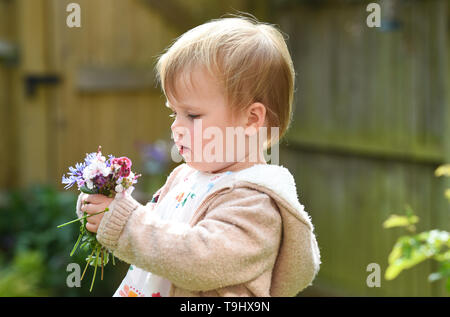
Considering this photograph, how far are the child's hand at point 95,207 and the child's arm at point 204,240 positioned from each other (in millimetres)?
24

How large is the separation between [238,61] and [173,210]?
16.2 inches

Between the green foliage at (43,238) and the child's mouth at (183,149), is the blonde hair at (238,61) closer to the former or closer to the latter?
the child's mouth at (183,149)

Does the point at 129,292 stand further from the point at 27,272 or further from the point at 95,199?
the point at 27,272

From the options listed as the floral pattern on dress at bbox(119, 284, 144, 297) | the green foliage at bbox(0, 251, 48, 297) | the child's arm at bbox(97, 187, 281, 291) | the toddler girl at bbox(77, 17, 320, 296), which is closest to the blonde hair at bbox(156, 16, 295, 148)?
the toddler girl at bbox(77, 17, 320, 296)

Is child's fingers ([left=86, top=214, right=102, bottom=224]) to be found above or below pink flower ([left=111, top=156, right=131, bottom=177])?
below

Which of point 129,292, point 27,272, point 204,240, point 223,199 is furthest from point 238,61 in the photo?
point 27,272

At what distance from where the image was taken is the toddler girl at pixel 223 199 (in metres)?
1.47

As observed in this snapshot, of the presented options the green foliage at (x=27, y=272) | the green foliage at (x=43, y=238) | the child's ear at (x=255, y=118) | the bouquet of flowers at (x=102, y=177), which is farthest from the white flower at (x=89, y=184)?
the green foliage at (x=43, y=238)

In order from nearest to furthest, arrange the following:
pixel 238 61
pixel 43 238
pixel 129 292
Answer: pixel 238 61
pixel 129 292
pixel 43 238

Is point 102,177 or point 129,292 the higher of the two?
point 102,177

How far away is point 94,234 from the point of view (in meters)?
1.58

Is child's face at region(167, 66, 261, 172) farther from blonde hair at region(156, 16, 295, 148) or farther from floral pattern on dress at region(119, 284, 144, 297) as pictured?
floral pattern on dress at region(119, 284, 144, 297)

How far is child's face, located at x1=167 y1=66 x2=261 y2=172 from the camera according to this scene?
1.56m

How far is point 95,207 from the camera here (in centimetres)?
153
